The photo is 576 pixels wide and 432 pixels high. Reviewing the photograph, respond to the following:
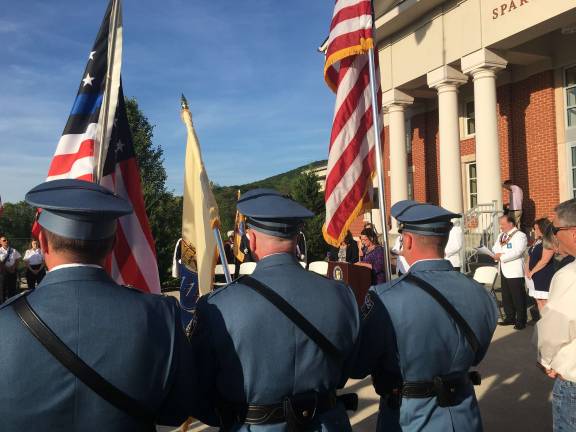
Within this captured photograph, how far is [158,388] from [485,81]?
13.7 meters

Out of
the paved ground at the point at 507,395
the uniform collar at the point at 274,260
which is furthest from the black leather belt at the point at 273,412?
the paved ground at the point at 507,395

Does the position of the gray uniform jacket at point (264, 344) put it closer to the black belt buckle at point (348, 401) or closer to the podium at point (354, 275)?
the black belt buckle at point (348, 401)

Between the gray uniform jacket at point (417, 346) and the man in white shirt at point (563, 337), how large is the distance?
0.33 m

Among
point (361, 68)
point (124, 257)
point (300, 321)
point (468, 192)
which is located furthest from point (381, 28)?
point (300, 321)

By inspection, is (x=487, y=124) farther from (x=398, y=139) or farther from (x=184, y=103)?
(x=184, y=103)

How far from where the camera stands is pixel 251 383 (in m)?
2.07

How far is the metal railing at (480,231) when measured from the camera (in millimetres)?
13039

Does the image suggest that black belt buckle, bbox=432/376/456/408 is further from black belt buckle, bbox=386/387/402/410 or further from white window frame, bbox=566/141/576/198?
white window frame, bbox=566/141/576/198

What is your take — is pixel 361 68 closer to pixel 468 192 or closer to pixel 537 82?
pixel 537 82

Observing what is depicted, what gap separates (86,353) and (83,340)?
0.04 m

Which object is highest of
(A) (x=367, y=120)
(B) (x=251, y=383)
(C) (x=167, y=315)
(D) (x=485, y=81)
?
(D) (x=485, y=81)

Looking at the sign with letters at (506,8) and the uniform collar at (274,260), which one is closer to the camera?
the uniform collar at (274,260)

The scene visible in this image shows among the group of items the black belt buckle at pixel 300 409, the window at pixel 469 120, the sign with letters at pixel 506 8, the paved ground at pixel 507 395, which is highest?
the sign with letters at pixel 506 8

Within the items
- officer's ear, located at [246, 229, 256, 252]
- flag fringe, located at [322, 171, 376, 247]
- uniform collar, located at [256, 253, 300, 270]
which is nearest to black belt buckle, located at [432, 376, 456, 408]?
uniform collar, located at [256, 253, 300, 270]
